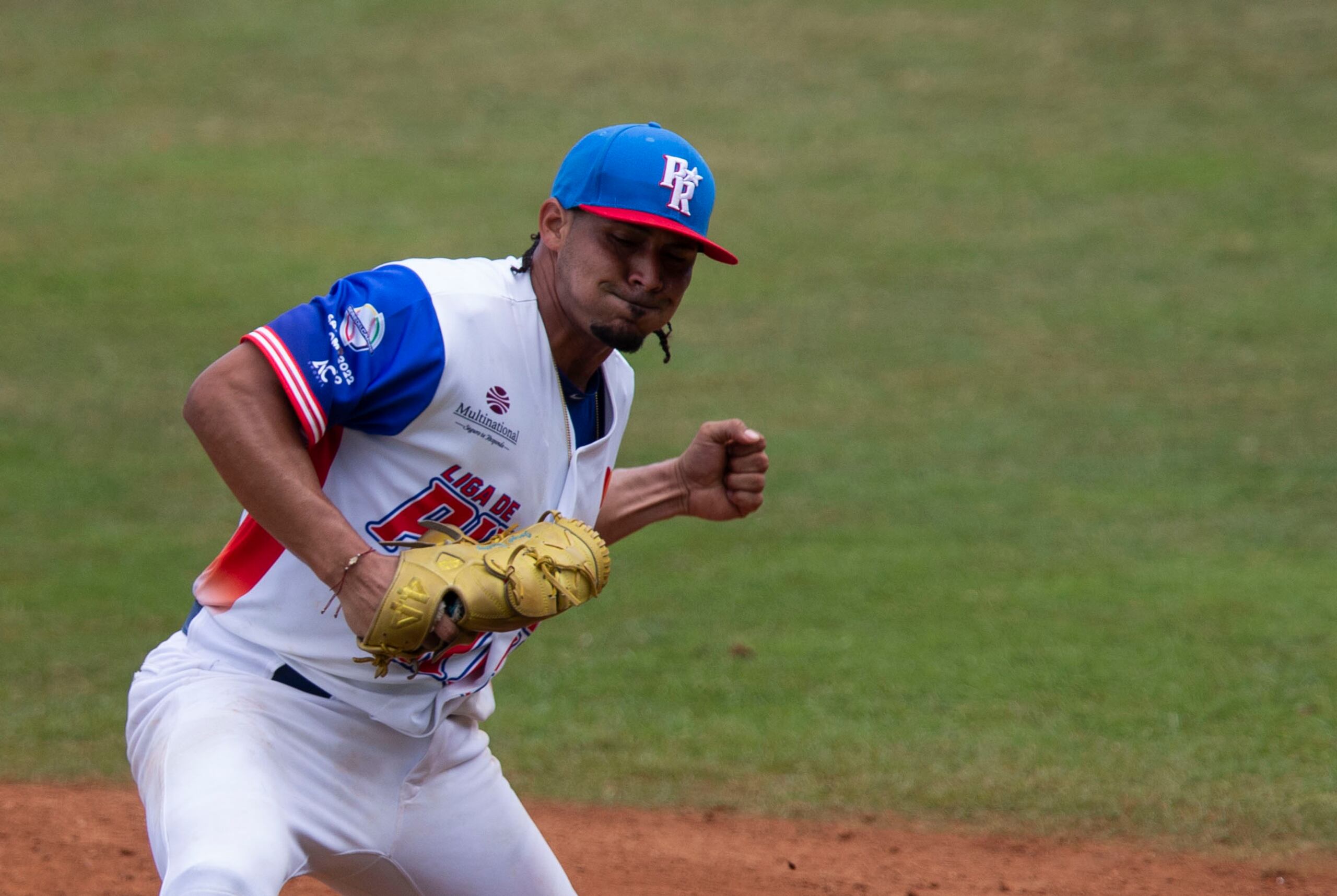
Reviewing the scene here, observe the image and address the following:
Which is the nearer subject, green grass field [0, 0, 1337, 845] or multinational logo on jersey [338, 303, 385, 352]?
multinational logo on jersey [338, 303, 385, 352]

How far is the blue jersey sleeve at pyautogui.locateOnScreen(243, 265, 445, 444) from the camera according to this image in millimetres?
3111

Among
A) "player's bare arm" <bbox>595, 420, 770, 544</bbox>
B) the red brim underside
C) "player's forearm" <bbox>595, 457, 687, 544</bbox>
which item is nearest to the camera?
the red brim underside

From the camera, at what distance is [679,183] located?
3.34 metres

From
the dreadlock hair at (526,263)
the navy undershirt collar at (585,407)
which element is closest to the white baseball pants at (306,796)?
the navy undershirt collar at (585,407)

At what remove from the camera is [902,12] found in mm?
22953

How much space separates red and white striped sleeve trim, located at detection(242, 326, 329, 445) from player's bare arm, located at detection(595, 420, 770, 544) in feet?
3.65

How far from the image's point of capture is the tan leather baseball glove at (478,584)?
9.93ft

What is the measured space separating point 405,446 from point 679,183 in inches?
31.0

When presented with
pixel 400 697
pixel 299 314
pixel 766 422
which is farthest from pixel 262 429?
pixel 766 422

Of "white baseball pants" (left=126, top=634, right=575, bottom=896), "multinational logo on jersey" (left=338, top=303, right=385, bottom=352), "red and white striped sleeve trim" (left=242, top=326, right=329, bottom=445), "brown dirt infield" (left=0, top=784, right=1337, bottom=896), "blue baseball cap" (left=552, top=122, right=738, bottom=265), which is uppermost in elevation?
"blue baseball cap" (left=552, top=122, right=738, bottom=265)

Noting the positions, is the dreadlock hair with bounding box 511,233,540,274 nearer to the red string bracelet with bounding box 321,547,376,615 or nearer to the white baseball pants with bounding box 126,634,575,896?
the red string bracelet with bounding box 321,547,376,615

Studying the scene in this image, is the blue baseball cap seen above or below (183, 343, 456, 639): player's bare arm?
above

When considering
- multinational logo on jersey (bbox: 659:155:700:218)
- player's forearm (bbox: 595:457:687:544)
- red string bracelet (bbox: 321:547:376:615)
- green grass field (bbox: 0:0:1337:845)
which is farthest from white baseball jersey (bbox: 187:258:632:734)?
green grass field (bbox: 0:0:1337:845)

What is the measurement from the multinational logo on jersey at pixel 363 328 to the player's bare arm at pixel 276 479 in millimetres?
169
